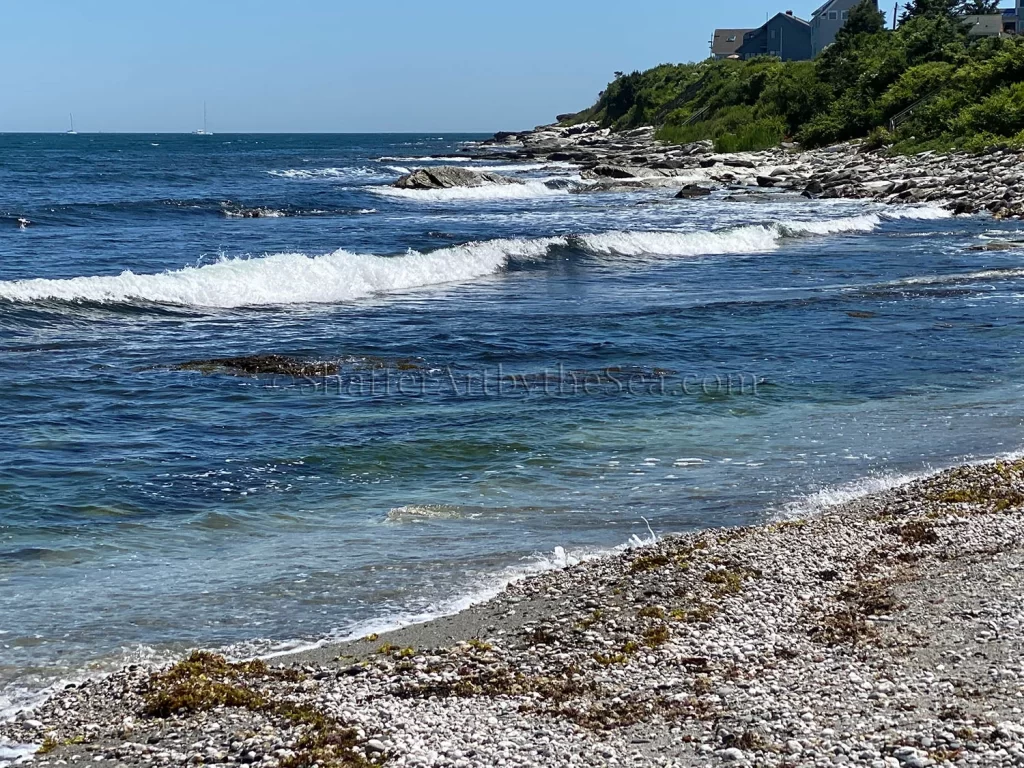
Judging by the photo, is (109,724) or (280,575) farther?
(280,575)

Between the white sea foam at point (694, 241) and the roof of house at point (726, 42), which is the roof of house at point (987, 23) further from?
the white sea foam at point (694, 241)

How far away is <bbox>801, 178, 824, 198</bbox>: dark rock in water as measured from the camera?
45.1 m

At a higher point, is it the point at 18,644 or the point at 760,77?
the point at 760,77

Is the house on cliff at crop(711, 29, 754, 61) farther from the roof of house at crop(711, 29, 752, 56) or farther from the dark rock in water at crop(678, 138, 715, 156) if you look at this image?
the dark rock in water at crop(678, 138, 715, 156)

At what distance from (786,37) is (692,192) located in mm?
66473

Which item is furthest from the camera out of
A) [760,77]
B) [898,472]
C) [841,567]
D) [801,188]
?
[760,77]

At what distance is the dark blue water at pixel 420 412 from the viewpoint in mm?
8211

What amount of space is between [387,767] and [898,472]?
6.88 metres

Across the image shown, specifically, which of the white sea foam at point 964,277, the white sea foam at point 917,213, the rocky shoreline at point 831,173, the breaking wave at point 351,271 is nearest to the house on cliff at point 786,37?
the rocky shoreline at point 831,173

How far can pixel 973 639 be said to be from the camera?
6359 mm

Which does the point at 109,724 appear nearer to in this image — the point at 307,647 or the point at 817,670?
the point at 307,647

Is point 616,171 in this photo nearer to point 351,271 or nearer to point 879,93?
point 879,93

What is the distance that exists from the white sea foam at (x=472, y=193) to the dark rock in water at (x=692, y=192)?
701cm

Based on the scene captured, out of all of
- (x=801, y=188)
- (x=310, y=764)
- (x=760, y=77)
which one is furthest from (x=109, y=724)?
(x=760, y=77)
